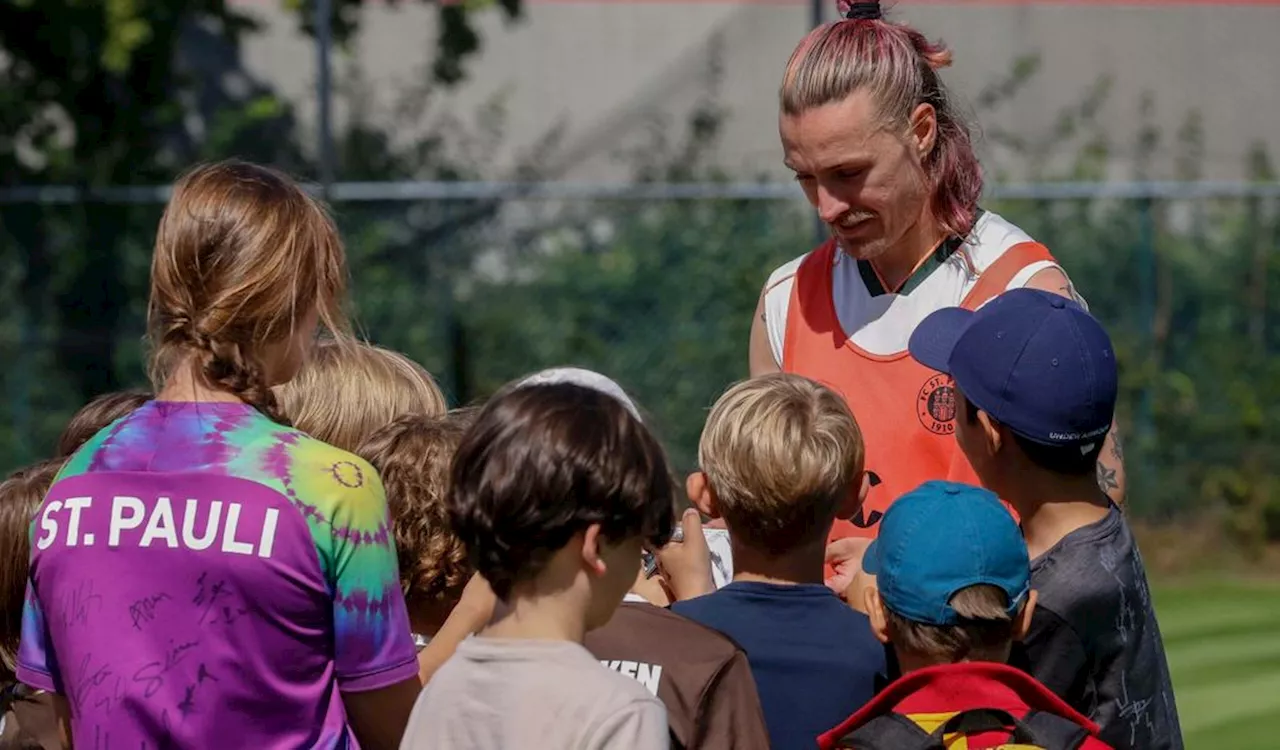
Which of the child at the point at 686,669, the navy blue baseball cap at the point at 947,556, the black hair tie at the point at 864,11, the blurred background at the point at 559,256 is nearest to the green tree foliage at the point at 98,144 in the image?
the blurred background at the point at 559,256

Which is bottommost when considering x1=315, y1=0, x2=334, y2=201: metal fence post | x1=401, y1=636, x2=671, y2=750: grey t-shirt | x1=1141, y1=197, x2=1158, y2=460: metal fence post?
x1=1141, y1=197, x2=1158, y2=460: metal fence post

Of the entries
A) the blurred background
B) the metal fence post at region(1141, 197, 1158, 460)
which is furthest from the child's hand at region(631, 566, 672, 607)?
the metal fence post at region(1141, 197, 1158, 460)

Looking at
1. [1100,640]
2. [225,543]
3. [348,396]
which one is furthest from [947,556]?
[348,396]

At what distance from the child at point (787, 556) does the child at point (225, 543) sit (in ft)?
2.14

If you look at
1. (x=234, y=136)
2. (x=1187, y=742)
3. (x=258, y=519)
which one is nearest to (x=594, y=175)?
(x=234, y=136)

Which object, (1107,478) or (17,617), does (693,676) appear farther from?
(17,617)

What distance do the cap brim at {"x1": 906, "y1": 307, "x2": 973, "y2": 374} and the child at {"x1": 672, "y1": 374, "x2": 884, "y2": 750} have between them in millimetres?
202

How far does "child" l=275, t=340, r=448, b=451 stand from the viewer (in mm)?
3537

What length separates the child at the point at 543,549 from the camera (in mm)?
2547

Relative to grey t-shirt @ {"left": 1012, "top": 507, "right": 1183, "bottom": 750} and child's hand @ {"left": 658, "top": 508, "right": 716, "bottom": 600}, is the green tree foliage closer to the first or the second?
child's hand @ {"left": 658, "top": 508, "right": 716, "bottom": 600}

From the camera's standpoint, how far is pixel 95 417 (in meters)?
3.79

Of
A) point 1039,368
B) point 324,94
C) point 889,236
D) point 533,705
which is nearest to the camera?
point 533,705

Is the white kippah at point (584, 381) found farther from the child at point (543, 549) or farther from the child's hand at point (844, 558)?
the child's hand at point (844, 558)

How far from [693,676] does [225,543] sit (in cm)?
81
